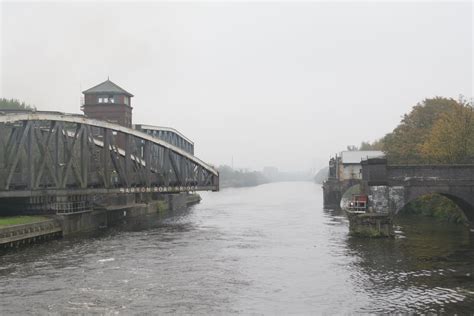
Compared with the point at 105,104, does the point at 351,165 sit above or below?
below

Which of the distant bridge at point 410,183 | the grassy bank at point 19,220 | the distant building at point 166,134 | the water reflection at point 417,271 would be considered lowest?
the water reflection at point 417,271

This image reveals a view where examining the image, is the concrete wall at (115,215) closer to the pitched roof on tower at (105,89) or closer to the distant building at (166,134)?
the distant building at (166,134)

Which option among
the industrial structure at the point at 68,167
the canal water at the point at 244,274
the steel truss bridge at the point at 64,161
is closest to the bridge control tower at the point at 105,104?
the industrial structure at the point at 68,167

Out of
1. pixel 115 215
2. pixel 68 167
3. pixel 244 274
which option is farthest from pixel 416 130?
pixel 244 274

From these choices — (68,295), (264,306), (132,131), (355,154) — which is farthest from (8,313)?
(355,154)

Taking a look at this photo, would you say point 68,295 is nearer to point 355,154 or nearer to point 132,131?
point 132,131

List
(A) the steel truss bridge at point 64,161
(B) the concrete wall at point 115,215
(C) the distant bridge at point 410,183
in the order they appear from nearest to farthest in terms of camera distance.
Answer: (C) the distant bridge at point 410,183
(A) the steel truss bridge at point 64,161
(B) the concrete wall at point 115,215

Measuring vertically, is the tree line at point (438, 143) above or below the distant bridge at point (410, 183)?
above

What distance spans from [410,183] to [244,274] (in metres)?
25.5

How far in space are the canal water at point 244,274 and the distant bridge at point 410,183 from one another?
406cm

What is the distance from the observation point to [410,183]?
53.6 m

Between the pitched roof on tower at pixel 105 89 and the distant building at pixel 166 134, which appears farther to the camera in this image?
the distant building at pixel 166 134

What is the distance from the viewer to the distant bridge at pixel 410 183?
2090 inches

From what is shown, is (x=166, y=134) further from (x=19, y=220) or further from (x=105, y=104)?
(x=19, y=220)
